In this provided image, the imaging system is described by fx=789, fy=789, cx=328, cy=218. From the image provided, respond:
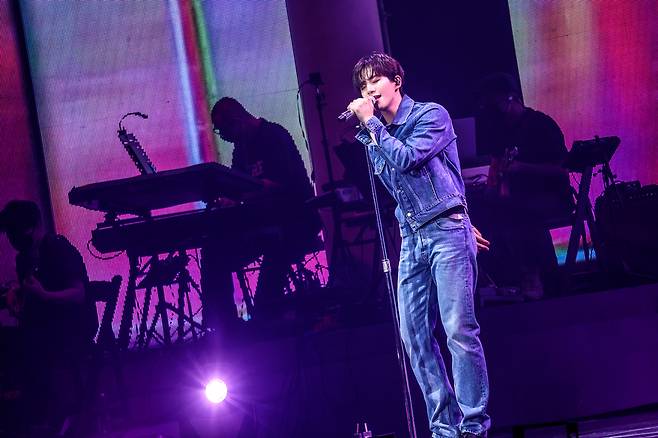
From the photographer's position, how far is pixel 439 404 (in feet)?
10.1

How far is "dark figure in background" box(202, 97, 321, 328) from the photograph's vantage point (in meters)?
4.54

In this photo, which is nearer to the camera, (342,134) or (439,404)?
(439,404)

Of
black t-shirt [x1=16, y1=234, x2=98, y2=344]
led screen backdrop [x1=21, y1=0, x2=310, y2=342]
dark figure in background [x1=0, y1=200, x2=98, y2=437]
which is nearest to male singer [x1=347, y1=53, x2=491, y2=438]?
dark figure in background [x1=0, y1=200, x2=98, y2=437]

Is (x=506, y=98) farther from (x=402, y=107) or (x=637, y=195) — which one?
(x=402, y=107)

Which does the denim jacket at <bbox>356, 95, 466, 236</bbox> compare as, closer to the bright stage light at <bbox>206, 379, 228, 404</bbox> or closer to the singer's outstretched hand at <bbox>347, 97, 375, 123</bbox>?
the singer's outstretched hand at <bbox>347, 97, 375, 123</bbox>

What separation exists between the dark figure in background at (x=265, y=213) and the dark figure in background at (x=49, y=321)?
765 millimetres

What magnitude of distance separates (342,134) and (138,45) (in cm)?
237

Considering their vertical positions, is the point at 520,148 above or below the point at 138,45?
below

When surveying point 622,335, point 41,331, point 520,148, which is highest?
point 520,148

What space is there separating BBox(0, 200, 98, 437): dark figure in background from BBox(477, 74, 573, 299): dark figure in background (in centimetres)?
288

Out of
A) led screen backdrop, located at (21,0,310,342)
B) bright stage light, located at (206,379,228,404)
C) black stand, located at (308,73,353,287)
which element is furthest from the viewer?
led screen backdrop, located at (21,0,310,342)

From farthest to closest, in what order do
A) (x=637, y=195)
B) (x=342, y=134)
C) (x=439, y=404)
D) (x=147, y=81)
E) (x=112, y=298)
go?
(x=147, y=81) → (x=342, y=134) → (x=637, y=195) → (x=112, y=298) → (x=439, y=404)

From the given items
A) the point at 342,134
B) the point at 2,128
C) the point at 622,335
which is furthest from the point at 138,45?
the point at 622,335

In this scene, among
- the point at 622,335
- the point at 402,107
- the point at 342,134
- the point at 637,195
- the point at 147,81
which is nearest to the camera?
the point at 402,107
